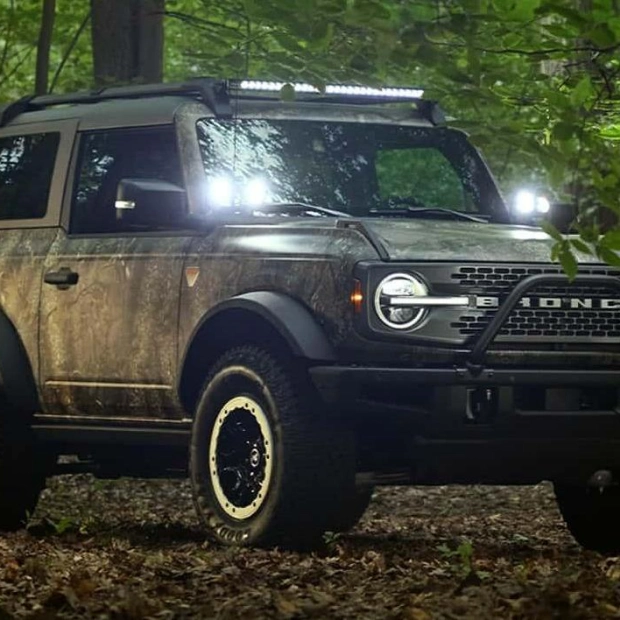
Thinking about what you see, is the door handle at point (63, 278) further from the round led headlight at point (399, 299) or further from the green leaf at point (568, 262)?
the green leaf at point (568, 262)

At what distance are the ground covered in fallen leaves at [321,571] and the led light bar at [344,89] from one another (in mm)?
2128

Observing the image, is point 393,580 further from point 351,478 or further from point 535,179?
point 535,179

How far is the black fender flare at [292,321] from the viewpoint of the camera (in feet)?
28.8

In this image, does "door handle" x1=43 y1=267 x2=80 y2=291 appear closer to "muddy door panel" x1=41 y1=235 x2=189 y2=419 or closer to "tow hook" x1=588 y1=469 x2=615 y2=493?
"muddy door panel" x1=41 y1=235 x2=189 y2=419

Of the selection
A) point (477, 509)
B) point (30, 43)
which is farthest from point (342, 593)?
point (30, 43)

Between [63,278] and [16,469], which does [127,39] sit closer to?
[63,278]

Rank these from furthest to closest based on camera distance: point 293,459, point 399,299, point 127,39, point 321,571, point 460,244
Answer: point 127,39
point 460,244
point 293,459
point 399,299
point 321,571

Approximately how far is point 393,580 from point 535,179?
19.2 metres

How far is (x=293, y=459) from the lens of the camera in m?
8.83

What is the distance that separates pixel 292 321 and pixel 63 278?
1987mm

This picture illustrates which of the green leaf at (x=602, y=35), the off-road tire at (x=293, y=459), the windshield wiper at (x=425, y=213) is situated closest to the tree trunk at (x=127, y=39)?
the windshield wiper at (x=425, y=213)

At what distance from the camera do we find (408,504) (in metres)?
13.3

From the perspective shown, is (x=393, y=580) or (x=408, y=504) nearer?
(x=393, y=580)

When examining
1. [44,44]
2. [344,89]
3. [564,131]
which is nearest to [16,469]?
[344,89]
